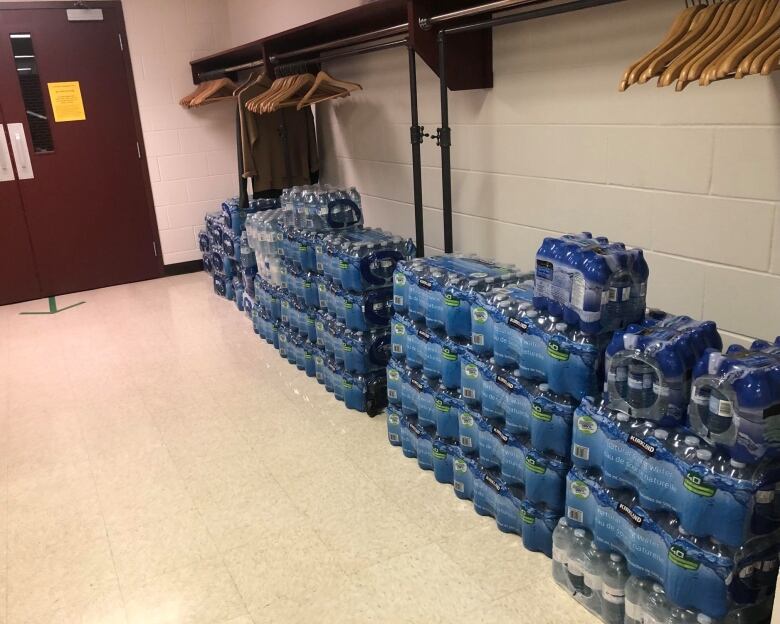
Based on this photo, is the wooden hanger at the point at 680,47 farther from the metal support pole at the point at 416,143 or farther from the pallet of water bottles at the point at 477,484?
the metal support pole at the point at 416,143

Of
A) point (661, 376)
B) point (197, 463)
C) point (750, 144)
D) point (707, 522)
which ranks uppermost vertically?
point (750, 144)

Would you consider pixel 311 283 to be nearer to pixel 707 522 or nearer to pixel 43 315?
pixel 707 522

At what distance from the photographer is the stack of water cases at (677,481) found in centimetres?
160

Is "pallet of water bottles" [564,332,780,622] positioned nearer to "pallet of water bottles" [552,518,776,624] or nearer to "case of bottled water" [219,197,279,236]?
"pallet of water bottles" [552,518,776,624]

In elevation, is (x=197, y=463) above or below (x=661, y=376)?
below

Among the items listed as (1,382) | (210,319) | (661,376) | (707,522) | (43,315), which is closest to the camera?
(707,522)

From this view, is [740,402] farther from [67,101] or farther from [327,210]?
[67,101]

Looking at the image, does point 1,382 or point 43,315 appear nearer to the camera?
point 1,382

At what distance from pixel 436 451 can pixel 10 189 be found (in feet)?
16.3

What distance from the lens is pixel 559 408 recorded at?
7.02 ft

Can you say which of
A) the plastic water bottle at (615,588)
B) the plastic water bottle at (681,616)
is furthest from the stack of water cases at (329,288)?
the plastic water bottle at (681,616)

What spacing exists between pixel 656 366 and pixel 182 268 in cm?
567

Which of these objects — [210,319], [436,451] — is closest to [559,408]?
[436,451]

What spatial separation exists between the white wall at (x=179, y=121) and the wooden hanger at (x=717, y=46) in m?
5.43
